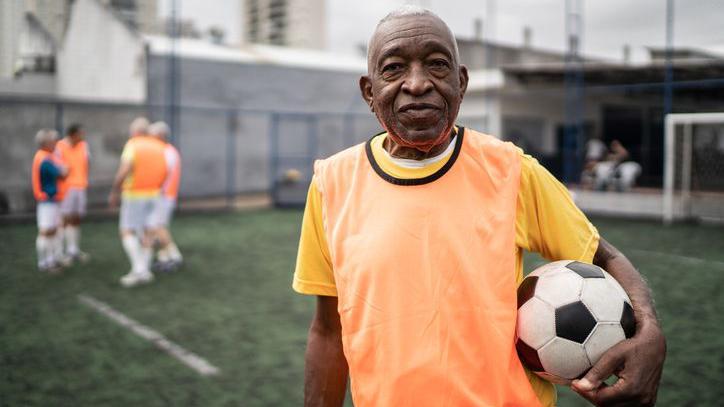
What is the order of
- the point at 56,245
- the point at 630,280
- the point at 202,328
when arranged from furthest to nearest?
1. the point at 56,245
2. the point at 202,328
3. the point at 630,280

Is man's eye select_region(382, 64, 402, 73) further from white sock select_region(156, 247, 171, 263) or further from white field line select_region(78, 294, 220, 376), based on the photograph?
white sock select_region(156, 247, 171, 263)

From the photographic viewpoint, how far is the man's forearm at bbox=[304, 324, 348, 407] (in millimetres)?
1760

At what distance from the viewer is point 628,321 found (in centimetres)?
148

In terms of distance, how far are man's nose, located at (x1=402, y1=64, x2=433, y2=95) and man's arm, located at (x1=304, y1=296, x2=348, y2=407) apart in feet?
2.15

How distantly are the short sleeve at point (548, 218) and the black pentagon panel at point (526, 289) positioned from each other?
122 mm

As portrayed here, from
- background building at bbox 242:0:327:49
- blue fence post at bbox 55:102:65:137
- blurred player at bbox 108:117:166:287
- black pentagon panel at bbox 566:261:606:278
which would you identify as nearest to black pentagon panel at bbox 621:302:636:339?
black pentagon panel at bbox 566:261:606:278

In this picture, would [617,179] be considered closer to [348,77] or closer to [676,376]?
[348,77]

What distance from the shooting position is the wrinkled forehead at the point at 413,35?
1.46 metres

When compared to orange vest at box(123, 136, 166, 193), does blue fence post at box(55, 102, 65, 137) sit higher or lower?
higher

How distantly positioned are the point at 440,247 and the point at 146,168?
23.8 ft

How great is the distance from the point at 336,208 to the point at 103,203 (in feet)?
51.4

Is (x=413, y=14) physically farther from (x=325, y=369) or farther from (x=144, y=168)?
(x=144, y=168)

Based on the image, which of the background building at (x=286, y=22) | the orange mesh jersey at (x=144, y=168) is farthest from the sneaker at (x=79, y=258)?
the background building at (x=286, y=22)

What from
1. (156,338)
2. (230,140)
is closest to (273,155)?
(230,140)
